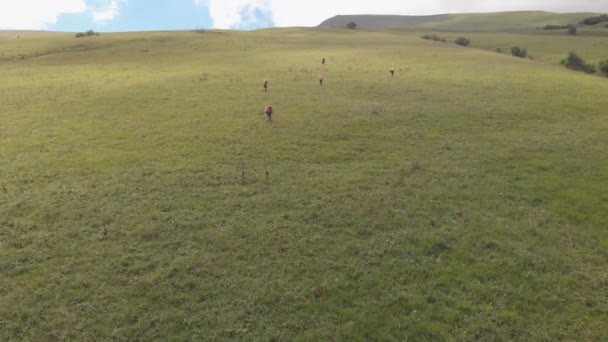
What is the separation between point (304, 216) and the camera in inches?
683

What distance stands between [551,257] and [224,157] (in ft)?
53.6

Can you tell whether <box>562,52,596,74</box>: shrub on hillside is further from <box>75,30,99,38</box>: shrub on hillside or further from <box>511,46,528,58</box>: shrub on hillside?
<box>75,30,99,38</box>: shrub on hillside

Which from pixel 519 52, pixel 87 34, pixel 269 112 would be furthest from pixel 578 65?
pixel 87 34

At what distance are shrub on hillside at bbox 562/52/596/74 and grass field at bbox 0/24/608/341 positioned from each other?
70.7 feet

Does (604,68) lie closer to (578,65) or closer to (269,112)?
(578,65)

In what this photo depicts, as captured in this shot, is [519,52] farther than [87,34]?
No

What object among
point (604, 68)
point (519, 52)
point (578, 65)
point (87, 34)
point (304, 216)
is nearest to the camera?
point (304, 216)

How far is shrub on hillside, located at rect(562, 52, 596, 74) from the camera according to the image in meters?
53.1

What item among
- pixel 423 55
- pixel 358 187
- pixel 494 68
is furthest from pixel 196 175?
pixel 423 55

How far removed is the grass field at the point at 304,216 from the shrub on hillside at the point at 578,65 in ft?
70.7

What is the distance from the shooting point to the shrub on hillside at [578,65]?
174 ft

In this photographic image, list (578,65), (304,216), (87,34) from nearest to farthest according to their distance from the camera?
(304,216)
(578,65)
(87,34)

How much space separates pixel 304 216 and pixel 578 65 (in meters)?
55.9

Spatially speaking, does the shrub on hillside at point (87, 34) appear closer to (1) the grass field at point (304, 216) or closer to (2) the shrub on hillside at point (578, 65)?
(1) the grass field at point (304, 216)
